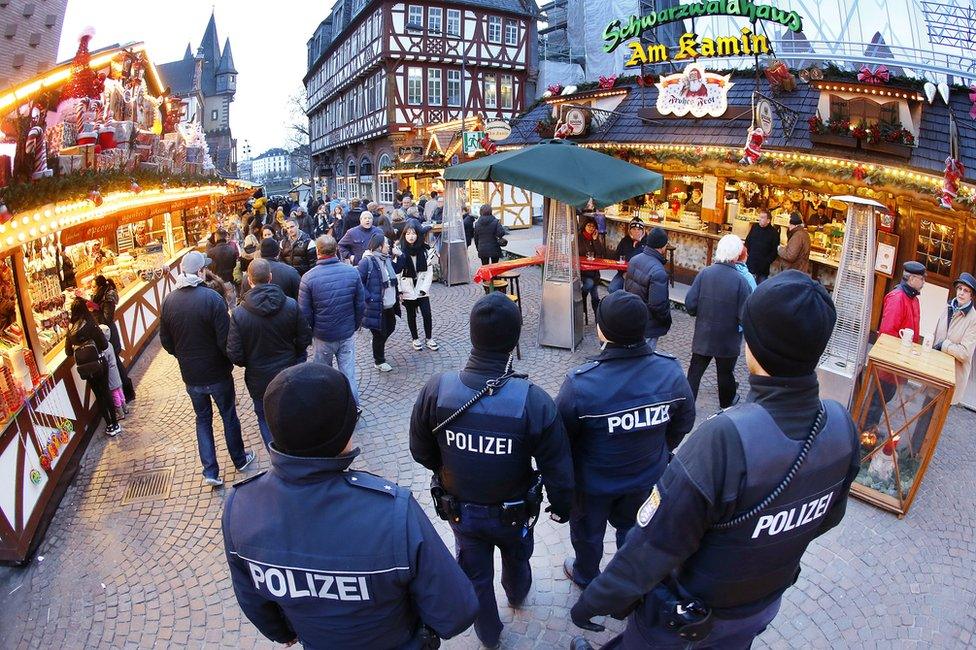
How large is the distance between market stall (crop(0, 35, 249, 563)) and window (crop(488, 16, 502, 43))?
25.1m

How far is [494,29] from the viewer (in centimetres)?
3241

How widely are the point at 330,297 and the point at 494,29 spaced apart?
104 feet

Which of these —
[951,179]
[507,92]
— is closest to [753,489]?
[951,179]

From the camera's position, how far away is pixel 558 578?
12.5 feet

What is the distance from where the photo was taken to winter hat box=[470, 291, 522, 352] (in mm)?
2682

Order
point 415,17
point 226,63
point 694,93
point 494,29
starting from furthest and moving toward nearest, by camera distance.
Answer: point 226,63
point 494,29
point 415,17
point 694,93

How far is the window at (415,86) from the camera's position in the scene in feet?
102

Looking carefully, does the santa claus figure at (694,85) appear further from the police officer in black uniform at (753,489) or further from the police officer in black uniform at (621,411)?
the police officer in black uniform at (753,489)

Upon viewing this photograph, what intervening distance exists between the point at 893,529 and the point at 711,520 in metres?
3.57

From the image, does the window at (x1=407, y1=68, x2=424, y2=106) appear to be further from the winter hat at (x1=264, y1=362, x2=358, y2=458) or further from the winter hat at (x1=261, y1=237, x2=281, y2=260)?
the winter hat at (x1=264, y1=362, x2=358, y2=458)

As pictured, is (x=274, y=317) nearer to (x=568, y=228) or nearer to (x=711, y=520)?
(x=711, y=520)

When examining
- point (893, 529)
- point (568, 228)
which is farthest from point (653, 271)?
point (893, 529)

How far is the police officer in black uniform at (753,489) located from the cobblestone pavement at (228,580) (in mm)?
1644

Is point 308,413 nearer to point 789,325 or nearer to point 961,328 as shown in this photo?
point 789,325
